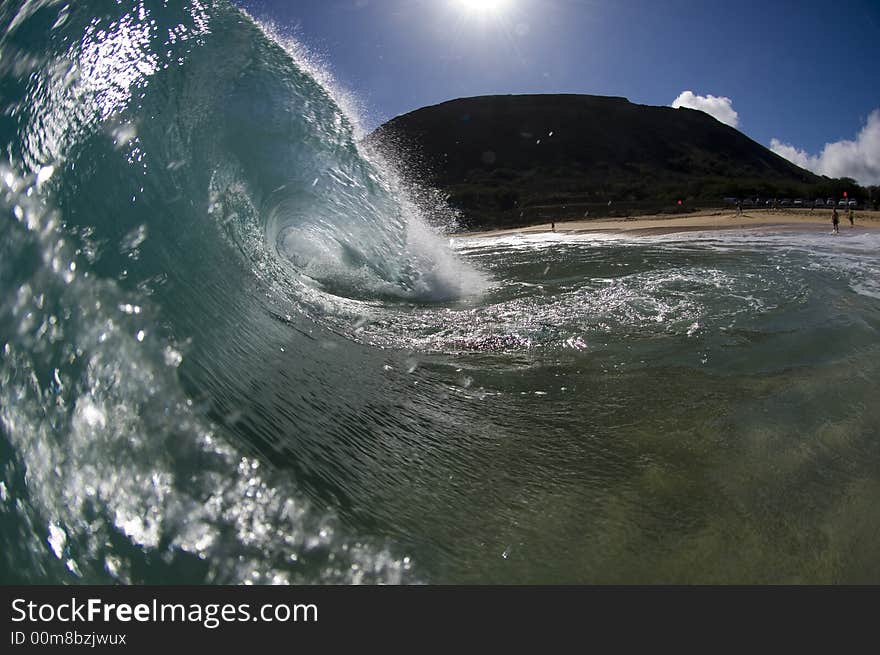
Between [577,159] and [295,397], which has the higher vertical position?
[577,159]

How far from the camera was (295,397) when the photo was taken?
362 centimetres

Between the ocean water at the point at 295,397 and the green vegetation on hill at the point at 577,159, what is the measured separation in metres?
43.2

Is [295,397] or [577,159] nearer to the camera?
[295,397]

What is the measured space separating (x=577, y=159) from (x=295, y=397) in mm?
83219

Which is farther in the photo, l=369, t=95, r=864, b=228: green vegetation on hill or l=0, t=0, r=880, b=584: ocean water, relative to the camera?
l=369, t=95, r=864, b=228: green vegetation on hill

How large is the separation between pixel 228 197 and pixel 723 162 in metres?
97.9

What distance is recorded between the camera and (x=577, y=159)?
79.8m

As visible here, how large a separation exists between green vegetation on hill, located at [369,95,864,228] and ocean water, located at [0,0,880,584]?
142 ft

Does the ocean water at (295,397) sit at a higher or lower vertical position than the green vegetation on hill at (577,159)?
lower

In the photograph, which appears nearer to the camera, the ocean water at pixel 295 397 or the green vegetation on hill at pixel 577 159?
the ocean water at pixel 295 397

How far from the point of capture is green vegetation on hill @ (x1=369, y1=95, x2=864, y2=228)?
174 ft

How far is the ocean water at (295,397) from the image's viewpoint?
2.20 metres
